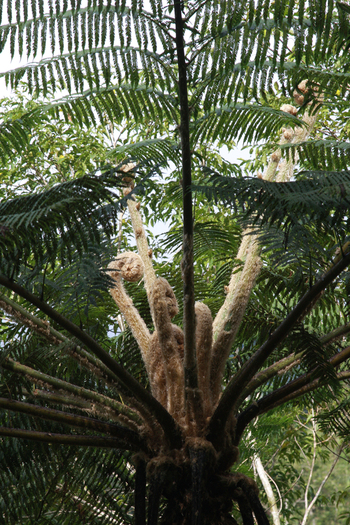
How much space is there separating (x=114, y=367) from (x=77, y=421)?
303 millimetres

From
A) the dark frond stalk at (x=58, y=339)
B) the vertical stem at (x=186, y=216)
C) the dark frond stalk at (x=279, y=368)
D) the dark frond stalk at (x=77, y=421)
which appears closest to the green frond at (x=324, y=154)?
the dark frond stalk at (x=279, y=368)

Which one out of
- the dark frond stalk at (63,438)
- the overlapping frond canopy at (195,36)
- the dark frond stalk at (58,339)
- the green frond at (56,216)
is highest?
the overlapping frond canopy at (195,36)

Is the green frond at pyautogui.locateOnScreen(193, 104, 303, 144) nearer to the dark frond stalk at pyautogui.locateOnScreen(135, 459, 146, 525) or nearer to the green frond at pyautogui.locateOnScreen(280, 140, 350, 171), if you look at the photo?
the green frond at pyautogui.locateOnScreen(280, 140, 350, 171)

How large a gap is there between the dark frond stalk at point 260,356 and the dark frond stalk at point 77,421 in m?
0.29

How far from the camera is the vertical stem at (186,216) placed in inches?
56.9

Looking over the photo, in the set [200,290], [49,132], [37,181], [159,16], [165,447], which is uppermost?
[49,132]

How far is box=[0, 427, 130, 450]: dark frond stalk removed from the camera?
1575mm

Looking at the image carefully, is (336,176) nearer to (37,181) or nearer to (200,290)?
(200,290)

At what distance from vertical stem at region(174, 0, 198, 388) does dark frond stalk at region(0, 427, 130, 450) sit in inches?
14.2

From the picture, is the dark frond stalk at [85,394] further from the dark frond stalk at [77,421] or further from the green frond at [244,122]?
the green frond at [244,122]

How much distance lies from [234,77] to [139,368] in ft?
5.20

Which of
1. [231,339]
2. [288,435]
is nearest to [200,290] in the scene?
[231,339]

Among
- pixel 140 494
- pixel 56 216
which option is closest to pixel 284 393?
pixel 140 494

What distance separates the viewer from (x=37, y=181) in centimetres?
514
